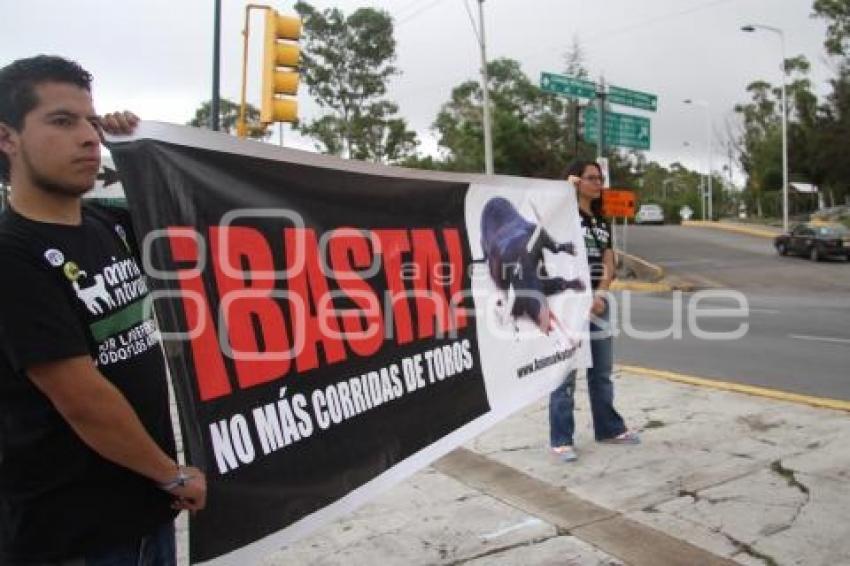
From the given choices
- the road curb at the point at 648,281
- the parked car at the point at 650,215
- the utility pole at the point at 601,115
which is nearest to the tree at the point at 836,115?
the parked car at the point at 650,215

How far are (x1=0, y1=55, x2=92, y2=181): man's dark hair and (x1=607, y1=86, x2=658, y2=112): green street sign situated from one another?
60.1ft

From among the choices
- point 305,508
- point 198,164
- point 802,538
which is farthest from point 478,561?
point 198,164

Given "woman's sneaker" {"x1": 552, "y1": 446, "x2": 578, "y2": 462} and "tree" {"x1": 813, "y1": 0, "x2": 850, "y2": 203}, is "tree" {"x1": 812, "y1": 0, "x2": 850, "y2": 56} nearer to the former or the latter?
"tree" {"x1": 813, "y1": 0, "x2": 850, "y2": 203}

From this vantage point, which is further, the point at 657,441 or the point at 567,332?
the point at 657,441

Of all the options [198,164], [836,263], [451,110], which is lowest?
[836,263]

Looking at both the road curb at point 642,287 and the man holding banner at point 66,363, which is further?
the road curb at point 642,287

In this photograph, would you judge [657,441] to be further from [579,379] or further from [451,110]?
[451,110]

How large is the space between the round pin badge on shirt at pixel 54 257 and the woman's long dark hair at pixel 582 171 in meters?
3.93

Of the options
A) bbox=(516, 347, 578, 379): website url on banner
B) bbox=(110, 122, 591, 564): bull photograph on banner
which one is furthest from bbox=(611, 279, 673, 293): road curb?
bbox=(110, 122, 591, 564): bull photograph on banner

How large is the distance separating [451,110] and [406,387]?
68.3 meters

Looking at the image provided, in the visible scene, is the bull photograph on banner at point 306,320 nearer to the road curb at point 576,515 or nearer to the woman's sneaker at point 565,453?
the road curb at point 576,515

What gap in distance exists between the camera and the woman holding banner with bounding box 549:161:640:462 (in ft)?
16.5

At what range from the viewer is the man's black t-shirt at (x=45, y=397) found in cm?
176

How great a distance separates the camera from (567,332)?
4.87 m
